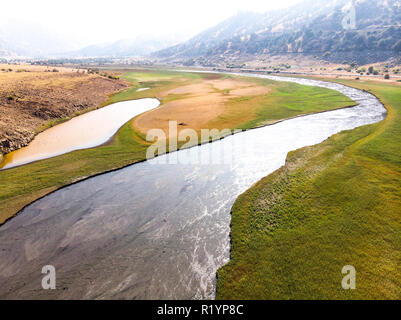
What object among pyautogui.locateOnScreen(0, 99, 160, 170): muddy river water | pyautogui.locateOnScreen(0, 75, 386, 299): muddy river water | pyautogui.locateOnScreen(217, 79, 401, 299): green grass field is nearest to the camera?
pyautogui.locateOnScreen(217, 79, 401, 299): green grass field

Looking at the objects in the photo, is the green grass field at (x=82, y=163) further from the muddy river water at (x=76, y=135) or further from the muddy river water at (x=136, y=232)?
the muddy river water at (x=76, y=135)

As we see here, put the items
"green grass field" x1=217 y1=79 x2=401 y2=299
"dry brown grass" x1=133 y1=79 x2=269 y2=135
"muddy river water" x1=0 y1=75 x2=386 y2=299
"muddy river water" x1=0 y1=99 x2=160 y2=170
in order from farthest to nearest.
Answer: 1. "dry brown grass" x1=133 y1=79 x2=269 y2=135
2. "muddy river water" x1=0 y1=99 x2=160 y2=170
3. "muddy river water" x1=0 y1=75 x2=386 y2=299
4. "green grass field" x1=217 y1=79 x2=401 y2=299

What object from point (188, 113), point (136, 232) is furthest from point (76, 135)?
point (136, 232)

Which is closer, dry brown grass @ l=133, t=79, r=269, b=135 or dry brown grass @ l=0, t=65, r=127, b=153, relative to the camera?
dry brown grass @ l=0, t=65, r=127, b=153

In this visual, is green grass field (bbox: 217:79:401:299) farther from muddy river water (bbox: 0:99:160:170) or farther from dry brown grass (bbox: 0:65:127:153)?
dry brown grass (bbox: 0:65:127:153)

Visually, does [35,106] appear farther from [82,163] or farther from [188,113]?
[188,113]

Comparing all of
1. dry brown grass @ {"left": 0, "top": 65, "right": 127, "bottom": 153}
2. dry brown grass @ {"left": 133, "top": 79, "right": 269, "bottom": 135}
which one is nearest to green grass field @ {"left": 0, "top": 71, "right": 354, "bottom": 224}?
dry brown grass @ {"left": 133, "top": 79, "right": 269, "bottom": 135}

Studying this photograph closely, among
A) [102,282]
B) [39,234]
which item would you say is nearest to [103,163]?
[39,234]

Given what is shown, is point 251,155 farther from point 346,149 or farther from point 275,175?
point 346,149
